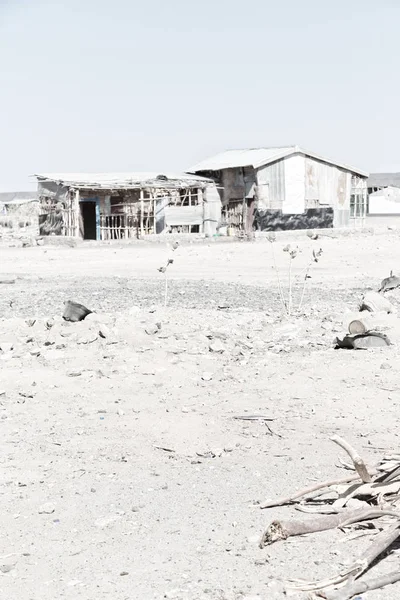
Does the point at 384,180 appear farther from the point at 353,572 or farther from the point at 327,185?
the point at 353,572

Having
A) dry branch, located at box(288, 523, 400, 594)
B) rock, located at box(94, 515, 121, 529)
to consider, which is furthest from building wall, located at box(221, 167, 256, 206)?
dry branch, located at box(288, 523, 400, 594)

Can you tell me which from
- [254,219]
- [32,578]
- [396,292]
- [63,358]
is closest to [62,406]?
[63,358]

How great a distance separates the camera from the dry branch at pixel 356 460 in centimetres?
417

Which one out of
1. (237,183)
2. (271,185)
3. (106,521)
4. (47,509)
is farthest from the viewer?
(237,183)

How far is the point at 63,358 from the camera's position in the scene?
26.8 feet

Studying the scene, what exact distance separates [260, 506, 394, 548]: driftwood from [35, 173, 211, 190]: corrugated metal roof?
88.7ft

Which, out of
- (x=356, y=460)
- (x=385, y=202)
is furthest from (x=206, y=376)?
(x=385, y=202)

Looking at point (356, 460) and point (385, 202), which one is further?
point (385, 202)

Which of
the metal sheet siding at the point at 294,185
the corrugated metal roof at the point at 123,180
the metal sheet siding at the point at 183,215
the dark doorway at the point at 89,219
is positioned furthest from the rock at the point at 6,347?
the metal sheet siding at the point at 294,185

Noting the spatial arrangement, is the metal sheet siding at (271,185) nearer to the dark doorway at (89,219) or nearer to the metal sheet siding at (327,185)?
the metal sheet siding at (327,185)

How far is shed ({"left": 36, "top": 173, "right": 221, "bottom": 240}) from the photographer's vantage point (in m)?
31.1

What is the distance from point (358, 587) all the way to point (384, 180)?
5931cm

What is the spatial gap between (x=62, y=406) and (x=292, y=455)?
2117mm

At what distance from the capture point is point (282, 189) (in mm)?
32562
